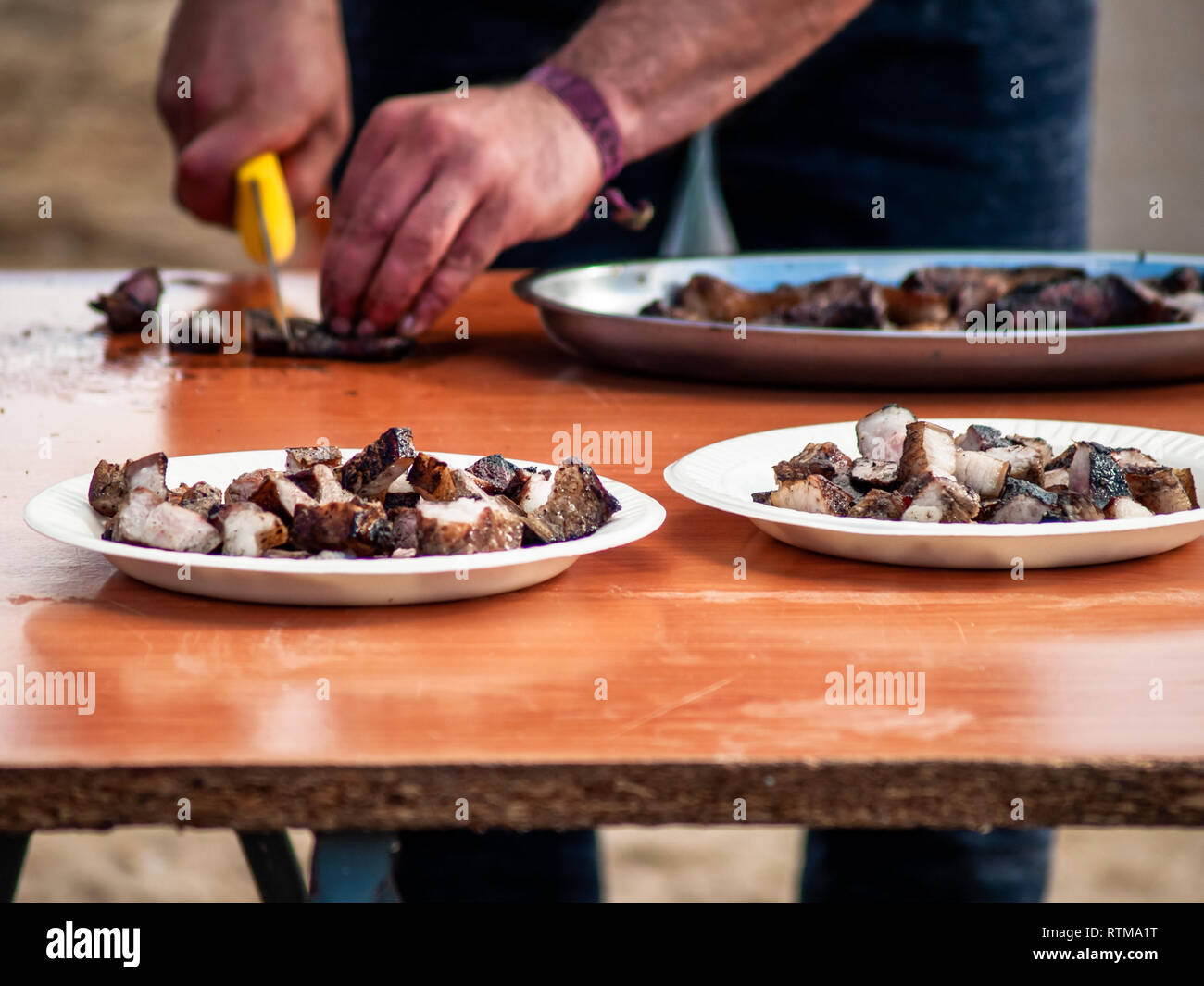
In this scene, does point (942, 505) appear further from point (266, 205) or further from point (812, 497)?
point (266, 205)

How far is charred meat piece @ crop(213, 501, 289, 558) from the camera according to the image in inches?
23.7

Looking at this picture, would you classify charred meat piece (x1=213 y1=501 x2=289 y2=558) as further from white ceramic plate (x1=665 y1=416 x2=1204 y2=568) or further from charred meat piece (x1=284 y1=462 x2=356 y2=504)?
white ceramic plate (x1=665 y1=416 x2=1204 y2=568)

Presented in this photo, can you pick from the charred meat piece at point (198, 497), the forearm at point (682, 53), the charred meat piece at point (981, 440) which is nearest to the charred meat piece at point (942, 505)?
the charred meat piece at point (981, 440)

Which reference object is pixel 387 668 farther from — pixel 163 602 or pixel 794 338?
pixel 794 338

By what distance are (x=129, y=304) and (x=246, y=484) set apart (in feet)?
2.67

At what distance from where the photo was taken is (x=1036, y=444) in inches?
29.9

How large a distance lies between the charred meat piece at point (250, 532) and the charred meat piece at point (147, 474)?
64 millimetres

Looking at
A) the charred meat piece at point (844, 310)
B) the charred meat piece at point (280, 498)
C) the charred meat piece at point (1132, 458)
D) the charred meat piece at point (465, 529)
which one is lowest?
the charred meat piece at point (465, 529)

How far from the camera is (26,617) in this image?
60cm

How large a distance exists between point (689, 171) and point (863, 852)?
0.99m

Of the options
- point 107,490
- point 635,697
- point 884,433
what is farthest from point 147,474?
point 884,433

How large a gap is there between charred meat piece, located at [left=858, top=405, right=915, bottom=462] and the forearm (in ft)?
2.18

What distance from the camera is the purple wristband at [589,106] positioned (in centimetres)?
131

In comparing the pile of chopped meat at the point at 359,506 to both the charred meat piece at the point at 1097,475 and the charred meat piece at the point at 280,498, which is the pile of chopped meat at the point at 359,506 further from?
the charred meat piece at the point at 1097,475
